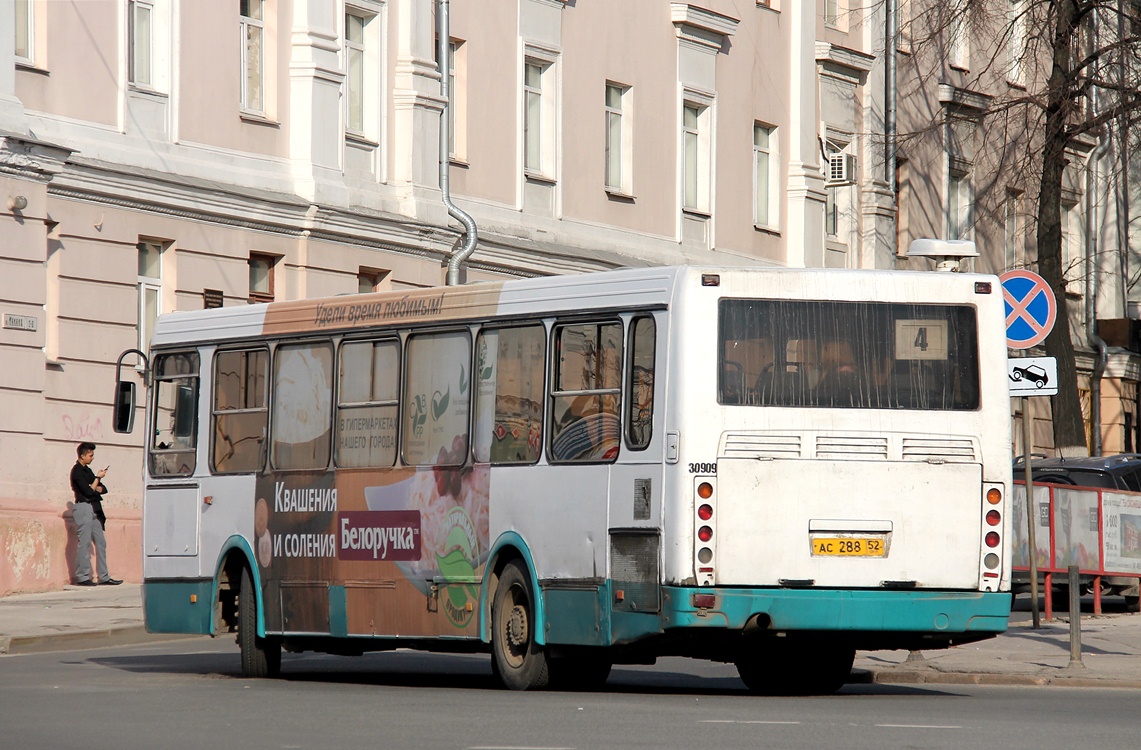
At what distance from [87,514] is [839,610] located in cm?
1436

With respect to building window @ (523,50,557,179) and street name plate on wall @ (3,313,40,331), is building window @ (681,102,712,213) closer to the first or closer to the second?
building window @ (523,50,557,179)

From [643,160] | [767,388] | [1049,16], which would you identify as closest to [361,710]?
[767,388]

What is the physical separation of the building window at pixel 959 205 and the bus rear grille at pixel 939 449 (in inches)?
1316

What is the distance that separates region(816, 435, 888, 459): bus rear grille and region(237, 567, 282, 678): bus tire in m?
5.08

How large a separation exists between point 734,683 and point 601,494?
3010mm

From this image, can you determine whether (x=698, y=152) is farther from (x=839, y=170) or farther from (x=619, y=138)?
(x=839, y=170)

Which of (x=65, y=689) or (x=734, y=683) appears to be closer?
(x=65, y=689)

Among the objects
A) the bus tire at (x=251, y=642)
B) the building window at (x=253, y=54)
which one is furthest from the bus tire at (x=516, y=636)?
the building window at (x=253, y=54)

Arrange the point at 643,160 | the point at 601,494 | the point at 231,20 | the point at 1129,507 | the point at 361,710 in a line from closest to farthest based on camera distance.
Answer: the point at 361,710 → the point at 601,494 → the point at 1129,507 → the point at 231,20 → the point at 643,160

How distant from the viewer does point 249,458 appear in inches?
687

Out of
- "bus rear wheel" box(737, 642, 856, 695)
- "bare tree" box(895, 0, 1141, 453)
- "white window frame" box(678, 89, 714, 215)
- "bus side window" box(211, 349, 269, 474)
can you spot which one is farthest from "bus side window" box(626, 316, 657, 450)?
"white window frame" box(678, 89, 714, 215)

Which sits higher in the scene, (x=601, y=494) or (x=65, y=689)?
(x=601, y=494)

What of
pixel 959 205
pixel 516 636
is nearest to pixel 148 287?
pixel 516 636

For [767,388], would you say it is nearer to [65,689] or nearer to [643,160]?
[65,689]
